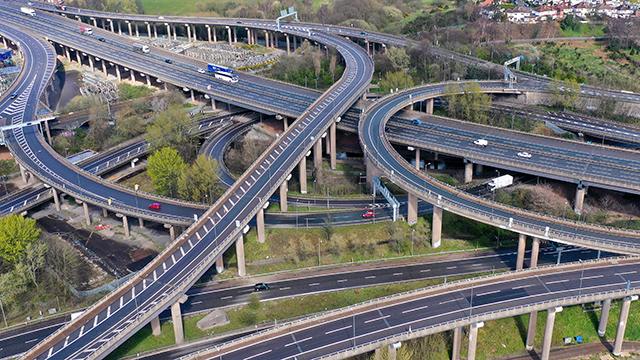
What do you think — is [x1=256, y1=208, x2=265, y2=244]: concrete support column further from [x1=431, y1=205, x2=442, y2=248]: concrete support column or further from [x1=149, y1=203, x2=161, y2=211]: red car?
[x1=431, y1=205, x2=442, y2=248]: concrete support column

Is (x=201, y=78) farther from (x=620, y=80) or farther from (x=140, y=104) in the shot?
(x=620, y=80)

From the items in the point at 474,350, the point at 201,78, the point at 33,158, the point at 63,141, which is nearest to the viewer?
the point at 474,350

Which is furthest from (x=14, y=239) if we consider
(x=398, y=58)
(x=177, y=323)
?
(x=398, y=58)

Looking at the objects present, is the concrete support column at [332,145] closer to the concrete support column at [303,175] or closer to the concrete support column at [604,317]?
the concrete support column at [303,175]

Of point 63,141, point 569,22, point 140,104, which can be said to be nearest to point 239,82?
point 140,104

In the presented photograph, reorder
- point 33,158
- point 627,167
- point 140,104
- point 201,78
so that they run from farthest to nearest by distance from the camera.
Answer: point 201,78 < point 140,104 < point 33,158 < point 627,167

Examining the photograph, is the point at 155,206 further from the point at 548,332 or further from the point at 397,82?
the point at 397,82

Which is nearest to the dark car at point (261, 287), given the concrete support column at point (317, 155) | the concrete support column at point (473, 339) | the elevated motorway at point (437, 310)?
the elevated motorway at point (437, 310)
